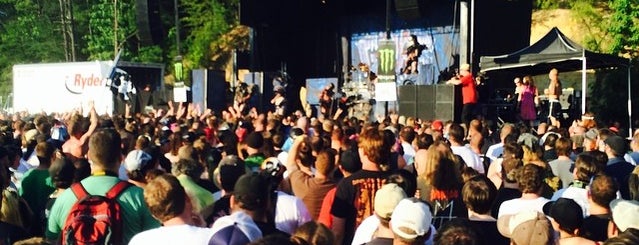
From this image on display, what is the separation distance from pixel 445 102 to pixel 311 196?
33.4 feet

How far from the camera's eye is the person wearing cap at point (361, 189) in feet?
15.5

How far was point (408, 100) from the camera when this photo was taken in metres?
16.0

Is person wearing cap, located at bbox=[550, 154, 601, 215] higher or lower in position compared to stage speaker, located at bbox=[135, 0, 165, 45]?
lower

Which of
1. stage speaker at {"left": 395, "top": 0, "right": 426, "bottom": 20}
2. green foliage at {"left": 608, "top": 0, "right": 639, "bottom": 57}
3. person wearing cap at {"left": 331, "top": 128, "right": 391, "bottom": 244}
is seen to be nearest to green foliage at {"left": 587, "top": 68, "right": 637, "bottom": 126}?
green foliage at {"left": 608, "top": 0, "right": 639, "bottom": 57}

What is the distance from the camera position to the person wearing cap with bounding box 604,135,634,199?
6441mm

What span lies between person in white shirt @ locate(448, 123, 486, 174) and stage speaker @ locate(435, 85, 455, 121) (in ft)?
25.3

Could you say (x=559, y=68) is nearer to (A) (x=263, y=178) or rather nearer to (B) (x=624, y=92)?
(B) (x=624, y=92)

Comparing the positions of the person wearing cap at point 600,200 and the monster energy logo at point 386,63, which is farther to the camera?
the monster energy logo at point 386,63

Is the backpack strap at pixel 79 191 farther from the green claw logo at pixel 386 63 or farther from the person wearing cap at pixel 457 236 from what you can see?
the green claw logo at pixel 386 63

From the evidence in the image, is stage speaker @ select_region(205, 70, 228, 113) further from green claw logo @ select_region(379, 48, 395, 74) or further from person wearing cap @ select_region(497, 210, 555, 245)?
person wearing cap @ select_region(497, 210, 555, 245)

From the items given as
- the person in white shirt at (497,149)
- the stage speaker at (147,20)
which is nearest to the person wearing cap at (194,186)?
the person in white shirt at (497,149)

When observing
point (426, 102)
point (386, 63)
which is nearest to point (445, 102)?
point (426, 102)

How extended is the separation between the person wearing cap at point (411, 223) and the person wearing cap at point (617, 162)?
3439mm

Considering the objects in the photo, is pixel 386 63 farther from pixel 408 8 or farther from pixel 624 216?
pixel 624 216
